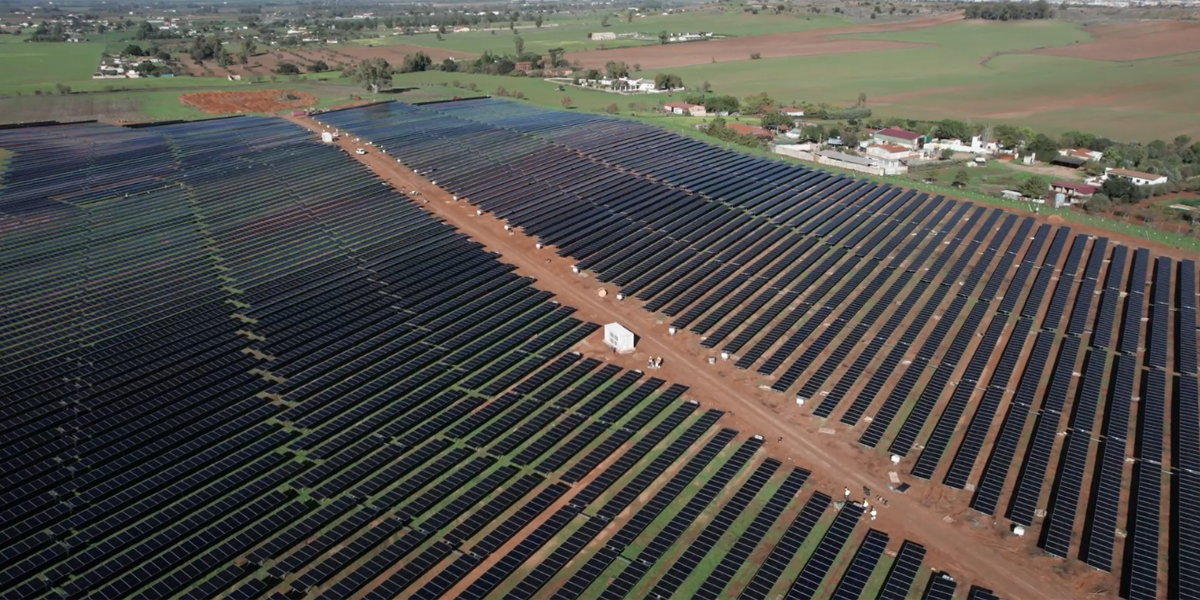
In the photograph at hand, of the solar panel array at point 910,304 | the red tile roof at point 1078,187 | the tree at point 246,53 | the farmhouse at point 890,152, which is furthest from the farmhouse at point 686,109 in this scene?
the tree at point 246,53

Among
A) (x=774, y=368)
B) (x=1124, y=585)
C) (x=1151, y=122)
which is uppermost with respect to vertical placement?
(x=1151, y=122)

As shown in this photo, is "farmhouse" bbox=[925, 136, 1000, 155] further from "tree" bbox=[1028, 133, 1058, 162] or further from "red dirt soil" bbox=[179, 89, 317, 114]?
"red dirt soil" bbox=[179, 89, 317, 114]

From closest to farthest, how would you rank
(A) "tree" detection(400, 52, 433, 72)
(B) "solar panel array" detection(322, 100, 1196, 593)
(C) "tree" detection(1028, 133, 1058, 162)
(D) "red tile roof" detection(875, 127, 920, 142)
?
(B) "solar panel array" detection(322, 100, 1196, 593) → (C) "tree" detection(1028, 133, 1058, 162) → (D) "red tile roof" detection(875, 127, 920, 142) → (A) "tree" detection(400, 52, 433, 72)

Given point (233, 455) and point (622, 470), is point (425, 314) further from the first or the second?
point (622, 470)

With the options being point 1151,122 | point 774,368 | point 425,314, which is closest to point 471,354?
point 425,314

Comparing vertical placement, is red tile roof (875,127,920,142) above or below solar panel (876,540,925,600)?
above

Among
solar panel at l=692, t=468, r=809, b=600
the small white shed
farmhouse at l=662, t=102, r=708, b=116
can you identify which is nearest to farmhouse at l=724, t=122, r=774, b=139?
farmhouse at l=662, t=102, r=708, b=116

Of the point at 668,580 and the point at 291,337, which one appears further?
the point at 291,337

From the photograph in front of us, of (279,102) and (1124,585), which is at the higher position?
(279,102)
